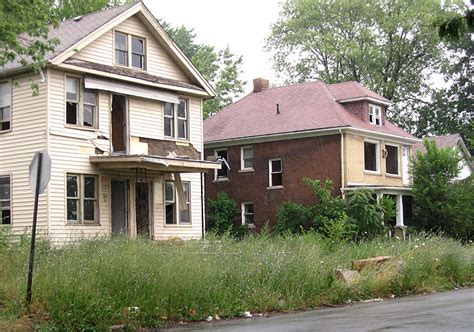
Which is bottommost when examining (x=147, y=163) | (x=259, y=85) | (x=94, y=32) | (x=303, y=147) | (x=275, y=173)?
(x=147, y=163)

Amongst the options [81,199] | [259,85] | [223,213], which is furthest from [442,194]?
[81,199]

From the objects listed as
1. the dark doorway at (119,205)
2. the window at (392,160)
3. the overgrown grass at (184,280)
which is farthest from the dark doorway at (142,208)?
the window at (392,160)

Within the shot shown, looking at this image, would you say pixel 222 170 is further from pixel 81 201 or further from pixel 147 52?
pixel 81 201

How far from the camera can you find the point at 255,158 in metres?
40.4

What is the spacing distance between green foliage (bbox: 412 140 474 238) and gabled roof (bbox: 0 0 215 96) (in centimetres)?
1450

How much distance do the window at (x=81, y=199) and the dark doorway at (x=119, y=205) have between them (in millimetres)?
1439

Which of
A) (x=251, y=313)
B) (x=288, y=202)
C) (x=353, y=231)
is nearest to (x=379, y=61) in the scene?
(x=288, y=202)

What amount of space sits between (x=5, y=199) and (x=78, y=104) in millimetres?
4210

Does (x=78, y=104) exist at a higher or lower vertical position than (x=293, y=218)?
higher

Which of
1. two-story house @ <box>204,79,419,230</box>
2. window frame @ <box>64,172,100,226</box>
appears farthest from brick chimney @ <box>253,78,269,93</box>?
window frame @ <box>64,172,100,226</box>

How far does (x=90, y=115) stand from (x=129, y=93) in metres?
1.81

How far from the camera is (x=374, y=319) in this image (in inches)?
529

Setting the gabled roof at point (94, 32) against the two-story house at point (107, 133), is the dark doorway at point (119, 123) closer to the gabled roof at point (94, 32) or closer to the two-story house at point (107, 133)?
the two-story house at point (107, 133)

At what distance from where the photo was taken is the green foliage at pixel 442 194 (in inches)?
1522
